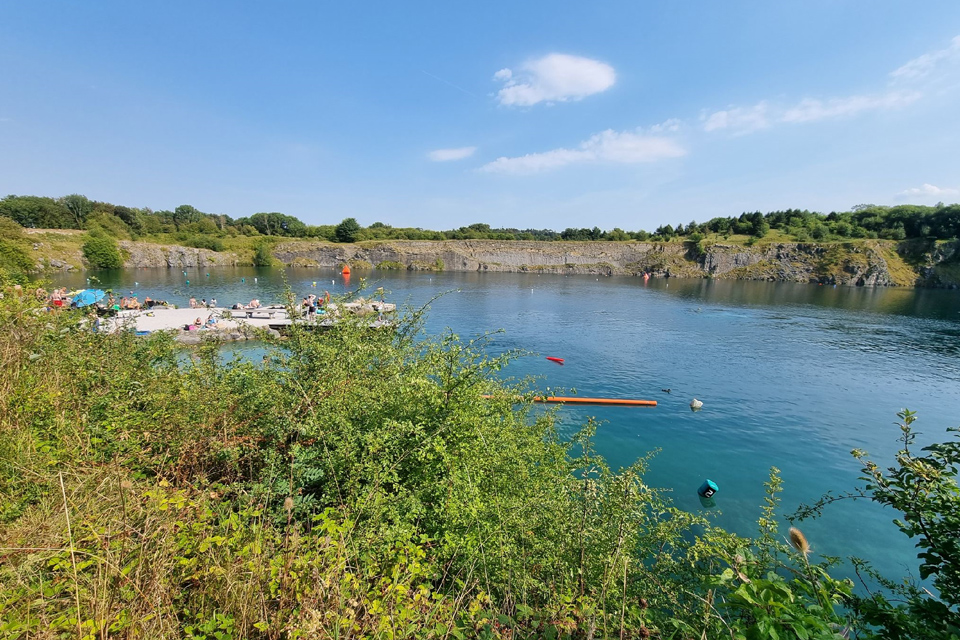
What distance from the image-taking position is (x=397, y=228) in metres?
134

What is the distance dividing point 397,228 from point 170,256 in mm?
66865

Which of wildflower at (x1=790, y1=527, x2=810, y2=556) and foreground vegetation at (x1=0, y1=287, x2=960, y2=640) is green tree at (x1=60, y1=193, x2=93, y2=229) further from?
wildflower at (x1=790, y1=527, x2=810, y2=556)

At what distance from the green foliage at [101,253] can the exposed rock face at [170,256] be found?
4.95 m

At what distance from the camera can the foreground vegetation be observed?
2688mm

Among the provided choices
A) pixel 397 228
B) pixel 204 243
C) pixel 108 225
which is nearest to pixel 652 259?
pixel 397 228

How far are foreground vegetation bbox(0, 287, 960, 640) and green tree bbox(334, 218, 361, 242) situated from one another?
117 metres

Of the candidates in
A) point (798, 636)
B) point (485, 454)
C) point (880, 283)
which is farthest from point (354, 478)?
point (880, 283)

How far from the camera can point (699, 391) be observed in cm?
2206

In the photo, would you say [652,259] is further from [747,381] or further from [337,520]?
[337,520]

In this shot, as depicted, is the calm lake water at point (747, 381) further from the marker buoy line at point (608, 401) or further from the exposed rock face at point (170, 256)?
the exposed rock face at point (170, 256)

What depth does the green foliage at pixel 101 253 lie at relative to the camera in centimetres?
6969

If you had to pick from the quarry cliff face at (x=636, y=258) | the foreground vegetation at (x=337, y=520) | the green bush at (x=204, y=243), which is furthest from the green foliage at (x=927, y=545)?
the green bush at (x=204, y=243)

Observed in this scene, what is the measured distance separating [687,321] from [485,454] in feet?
144

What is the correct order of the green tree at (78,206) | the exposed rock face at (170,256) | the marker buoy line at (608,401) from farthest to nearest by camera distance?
1. the green tree at (78,206)
2. the exposed rock face at (170,256)
3. the marker buoy line at (608,401)
